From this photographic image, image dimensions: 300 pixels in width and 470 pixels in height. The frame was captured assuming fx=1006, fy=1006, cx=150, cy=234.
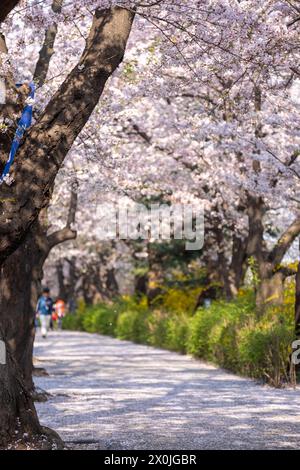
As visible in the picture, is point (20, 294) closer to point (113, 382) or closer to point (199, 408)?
point (199, 408)

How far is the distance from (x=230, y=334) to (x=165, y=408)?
295 inches

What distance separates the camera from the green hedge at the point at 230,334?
17578mm

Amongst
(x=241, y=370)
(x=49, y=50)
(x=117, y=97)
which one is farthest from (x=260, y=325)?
(x=49, y=50)

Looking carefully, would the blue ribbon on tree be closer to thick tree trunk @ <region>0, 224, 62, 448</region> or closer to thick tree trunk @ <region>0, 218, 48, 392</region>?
thick tree trunk @ <region>0, 224, 62, 448</region>

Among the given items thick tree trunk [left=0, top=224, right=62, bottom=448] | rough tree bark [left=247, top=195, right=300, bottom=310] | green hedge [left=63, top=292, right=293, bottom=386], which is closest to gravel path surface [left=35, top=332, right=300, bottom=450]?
green hedge [left=63, top=292, right=293, bottom=386]

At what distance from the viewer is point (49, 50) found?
15.0 m

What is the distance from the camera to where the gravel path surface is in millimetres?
10078

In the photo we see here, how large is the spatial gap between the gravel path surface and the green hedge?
1.26ft

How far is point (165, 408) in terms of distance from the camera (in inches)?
529

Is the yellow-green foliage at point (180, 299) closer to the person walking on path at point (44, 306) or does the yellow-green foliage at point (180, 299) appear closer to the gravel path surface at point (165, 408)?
the person walking on path at point (44, 306)

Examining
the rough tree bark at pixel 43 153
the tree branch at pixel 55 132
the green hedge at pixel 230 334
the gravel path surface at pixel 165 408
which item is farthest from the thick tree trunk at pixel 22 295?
the green hedge at pixel 230 334

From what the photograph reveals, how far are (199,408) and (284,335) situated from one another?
4.57m

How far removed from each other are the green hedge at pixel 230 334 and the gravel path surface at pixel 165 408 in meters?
0.39

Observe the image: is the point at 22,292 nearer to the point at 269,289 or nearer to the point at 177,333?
the point at 269,289
